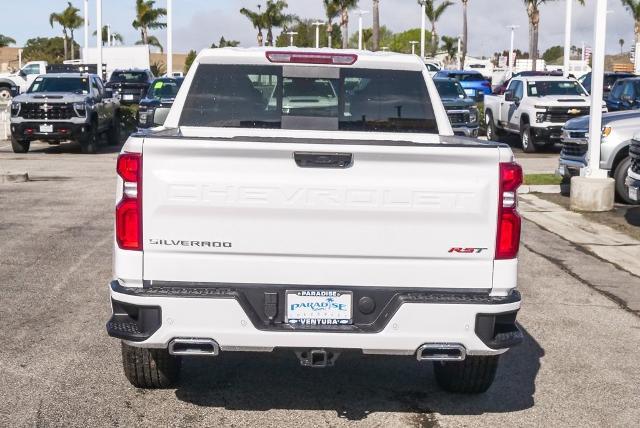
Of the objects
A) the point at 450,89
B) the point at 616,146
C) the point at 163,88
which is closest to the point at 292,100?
the point at 616,146

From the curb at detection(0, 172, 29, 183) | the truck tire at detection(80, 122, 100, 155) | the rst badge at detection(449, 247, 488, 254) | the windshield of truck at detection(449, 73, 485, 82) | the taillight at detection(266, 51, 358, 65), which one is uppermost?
the windshield of truck at detection(449, 73, 485, 82)

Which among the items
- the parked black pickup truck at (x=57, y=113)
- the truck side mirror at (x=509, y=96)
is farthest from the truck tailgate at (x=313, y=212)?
the truck side mirror at (x=509, y=96)

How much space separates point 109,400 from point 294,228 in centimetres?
176

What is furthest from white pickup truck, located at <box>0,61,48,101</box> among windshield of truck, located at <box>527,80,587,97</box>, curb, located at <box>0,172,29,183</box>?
curb, located at <box>0,172,29,183</box>

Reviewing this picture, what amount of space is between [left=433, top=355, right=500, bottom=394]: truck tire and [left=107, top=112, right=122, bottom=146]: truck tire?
75.6 ft

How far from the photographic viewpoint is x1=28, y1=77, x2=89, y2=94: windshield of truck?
83.8ft

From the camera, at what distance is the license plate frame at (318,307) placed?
509 centimetres

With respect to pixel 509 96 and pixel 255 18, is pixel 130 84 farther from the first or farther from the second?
pixel 255 18

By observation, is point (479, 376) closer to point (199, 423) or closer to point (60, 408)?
point (199, 423)

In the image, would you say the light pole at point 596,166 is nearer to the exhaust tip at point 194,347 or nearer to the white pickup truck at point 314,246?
the white pickup truck at point 314,246

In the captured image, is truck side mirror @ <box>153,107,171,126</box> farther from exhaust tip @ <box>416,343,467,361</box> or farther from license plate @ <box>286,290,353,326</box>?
exhaust tip @ <box>416,343,467,361</box>

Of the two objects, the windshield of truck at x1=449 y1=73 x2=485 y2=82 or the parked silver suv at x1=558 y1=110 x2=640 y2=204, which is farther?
the windshield of truck at x1=449 y1=73 x2=485 y2=82

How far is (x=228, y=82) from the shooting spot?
6.54 m

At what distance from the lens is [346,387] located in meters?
6.37
